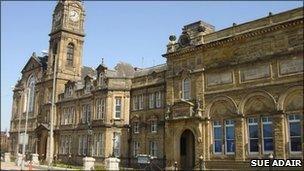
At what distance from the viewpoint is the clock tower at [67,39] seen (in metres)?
55.6

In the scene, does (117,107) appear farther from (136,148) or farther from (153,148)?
(153,148)

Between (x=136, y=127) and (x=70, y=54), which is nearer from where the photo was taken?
(x=136, y=127)

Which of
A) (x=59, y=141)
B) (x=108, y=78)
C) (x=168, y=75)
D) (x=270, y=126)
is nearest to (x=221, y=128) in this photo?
(x=270, y=126)

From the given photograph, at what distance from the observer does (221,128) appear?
3167 centimetres

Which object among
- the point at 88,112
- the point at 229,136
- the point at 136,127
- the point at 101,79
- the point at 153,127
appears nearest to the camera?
the point at 229,136

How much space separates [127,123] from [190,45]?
12420mm

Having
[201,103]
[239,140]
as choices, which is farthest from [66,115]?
[239,140]

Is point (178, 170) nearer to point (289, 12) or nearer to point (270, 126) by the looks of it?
point (270, 126)

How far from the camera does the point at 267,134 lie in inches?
1132

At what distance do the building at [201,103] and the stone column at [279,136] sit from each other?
0.24 ft

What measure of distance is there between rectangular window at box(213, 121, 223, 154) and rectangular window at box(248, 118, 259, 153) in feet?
9.02

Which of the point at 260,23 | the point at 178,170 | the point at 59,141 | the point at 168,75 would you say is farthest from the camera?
the point at 59,141

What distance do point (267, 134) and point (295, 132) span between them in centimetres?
221

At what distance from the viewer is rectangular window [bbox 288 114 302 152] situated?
88.4 feet
